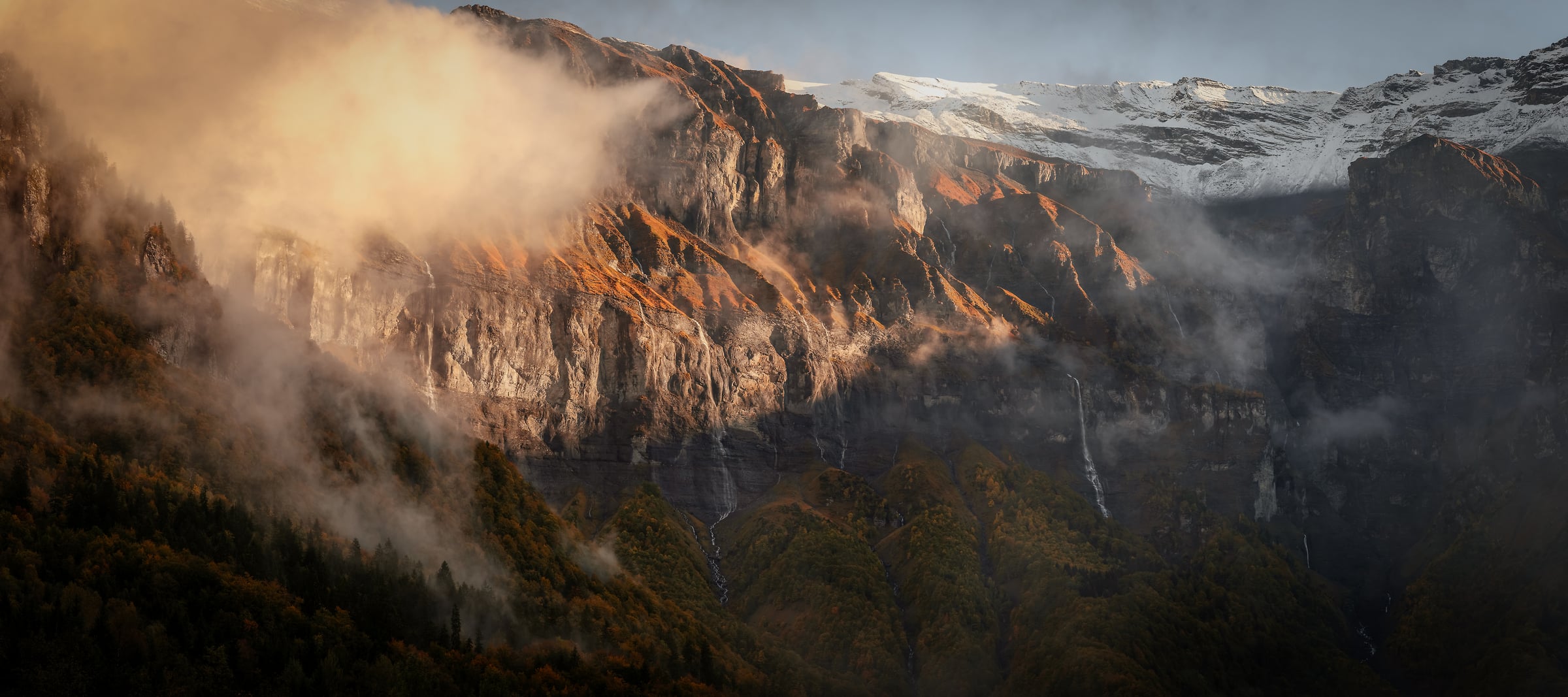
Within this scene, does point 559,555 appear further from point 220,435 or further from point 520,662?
point 220,435

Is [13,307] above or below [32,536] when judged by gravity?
above

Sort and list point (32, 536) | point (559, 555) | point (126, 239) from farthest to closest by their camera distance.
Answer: point (559, 555) < point (126, 239) < point (32, 536)

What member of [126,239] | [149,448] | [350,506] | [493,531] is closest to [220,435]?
[149,448]

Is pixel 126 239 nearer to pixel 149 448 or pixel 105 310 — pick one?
pixel 105 310

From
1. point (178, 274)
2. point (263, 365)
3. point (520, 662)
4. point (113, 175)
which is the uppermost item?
point (113, 175)

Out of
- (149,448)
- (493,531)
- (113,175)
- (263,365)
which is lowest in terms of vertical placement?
(493,531)

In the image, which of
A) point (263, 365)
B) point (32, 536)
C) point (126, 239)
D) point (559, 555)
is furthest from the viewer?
point (559, 555)

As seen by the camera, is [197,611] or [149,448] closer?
[197,611]

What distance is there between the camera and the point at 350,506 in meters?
169

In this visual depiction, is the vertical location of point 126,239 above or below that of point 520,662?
above

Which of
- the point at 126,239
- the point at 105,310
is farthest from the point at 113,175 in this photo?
the point at 105,310

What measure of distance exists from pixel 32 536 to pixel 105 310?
36.2 m

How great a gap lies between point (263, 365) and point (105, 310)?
2362 centimetres

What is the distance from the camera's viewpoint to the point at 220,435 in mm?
156875
